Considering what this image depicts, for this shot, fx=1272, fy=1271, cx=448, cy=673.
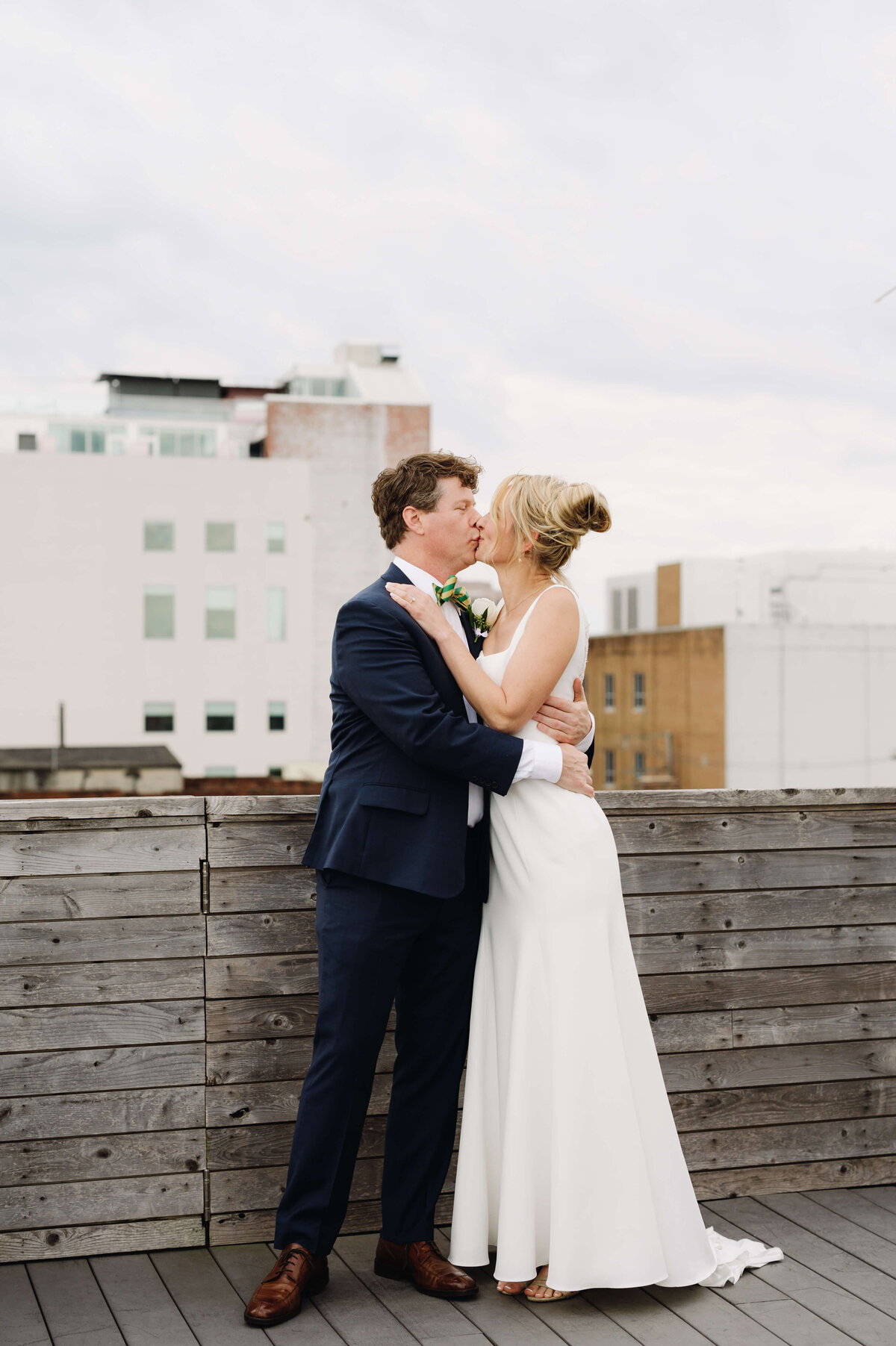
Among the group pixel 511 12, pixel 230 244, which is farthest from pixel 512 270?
pixel 511 12

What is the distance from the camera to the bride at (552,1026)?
2.78 meters

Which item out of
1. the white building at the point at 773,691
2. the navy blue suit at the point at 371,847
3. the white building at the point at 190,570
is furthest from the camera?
the white building at the point at 773,691

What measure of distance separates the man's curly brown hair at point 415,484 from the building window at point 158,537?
4572 cm

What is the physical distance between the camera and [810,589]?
55.9 metres

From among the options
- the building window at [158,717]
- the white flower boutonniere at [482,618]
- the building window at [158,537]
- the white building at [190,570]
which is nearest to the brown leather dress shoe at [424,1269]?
the white flower boutonniere at [482,618]

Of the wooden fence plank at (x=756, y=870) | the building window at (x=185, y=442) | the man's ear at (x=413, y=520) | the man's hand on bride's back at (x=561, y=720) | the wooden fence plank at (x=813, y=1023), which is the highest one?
the building window at (x=185, y=442)

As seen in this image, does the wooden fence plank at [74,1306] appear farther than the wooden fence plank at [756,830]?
No

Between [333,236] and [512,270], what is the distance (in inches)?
431

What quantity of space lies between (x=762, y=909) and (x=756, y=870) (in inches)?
4.5

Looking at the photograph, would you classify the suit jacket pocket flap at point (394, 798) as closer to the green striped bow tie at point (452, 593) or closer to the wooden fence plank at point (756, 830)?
the green striped bow tie at point (452, 593)

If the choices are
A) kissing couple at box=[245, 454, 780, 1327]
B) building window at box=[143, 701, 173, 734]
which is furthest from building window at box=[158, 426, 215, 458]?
kissing couple at box=[245, 454, 780, 1327]

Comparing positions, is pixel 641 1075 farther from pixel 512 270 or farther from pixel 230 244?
pixel 230 244

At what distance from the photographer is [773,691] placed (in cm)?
4762

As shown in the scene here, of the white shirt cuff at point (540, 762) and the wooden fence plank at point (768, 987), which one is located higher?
the white shirt cuff at point (540, 762)
